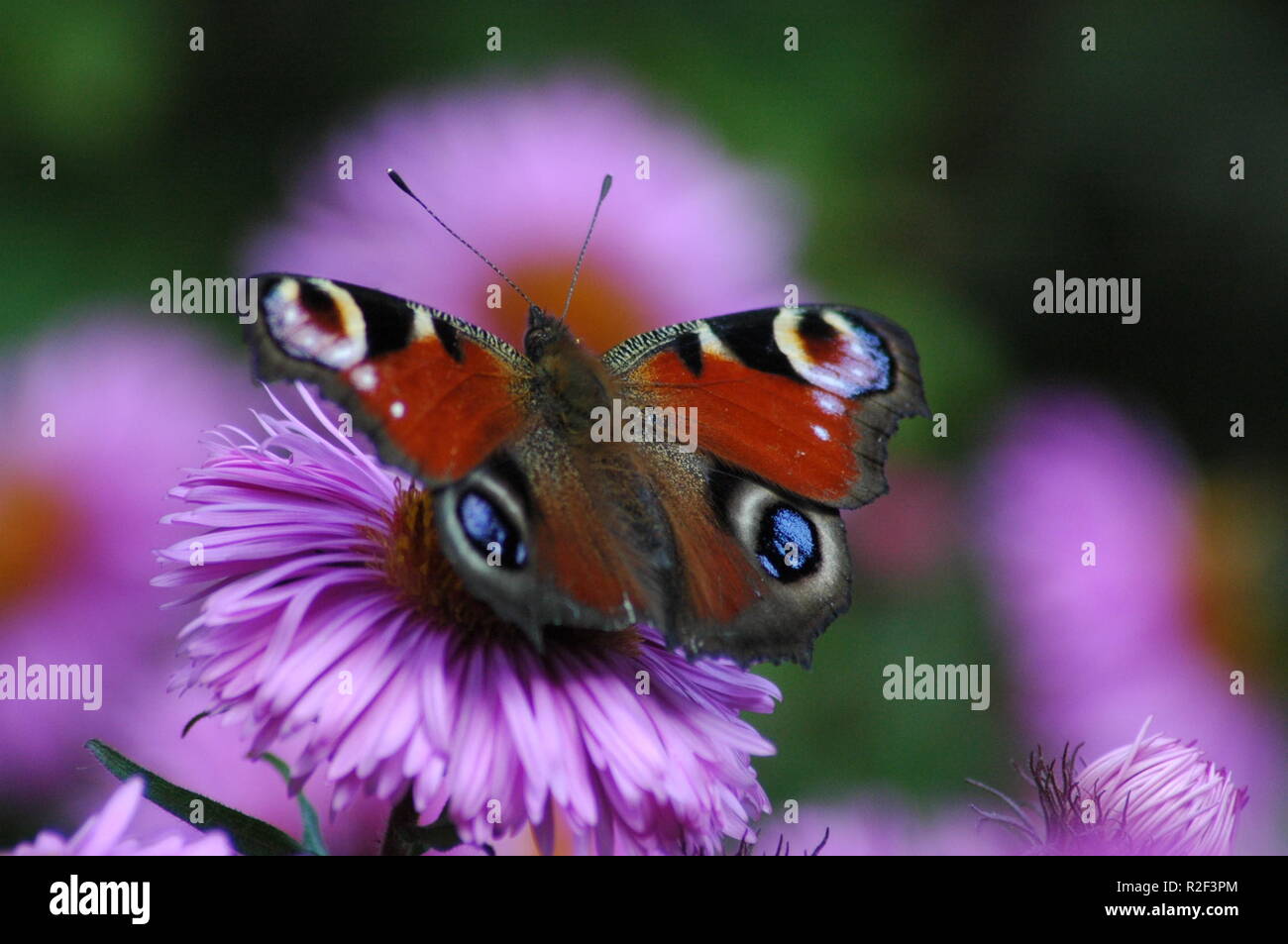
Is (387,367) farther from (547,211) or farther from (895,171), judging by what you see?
(895,171)

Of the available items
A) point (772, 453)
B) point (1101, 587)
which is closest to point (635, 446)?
point (772, 453)

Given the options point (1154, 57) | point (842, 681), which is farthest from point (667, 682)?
point (1154, 57)

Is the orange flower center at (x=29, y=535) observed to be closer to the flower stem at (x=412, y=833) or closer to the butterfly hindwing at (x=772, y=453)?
the butterfly hindwing at (x=772, y=453)

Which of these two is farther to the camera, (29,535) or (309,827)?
(29,535)

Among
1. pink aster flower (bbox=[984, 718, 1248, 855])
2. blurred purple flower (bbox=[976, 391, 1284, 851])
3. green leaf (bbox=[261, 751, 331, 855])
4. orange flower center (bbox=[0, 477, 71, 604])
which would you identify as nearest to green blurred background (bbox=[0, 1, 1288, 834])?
blurred purple flower (bbox=[976, 391, 1284, 851])

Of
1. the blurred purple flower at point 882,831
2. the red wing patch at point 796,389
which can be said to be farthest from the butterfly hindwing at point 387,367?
the blurred purple flower at point 882,831

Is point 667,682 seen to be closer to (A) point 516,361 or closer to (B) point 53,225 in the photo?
(A) point 516,361

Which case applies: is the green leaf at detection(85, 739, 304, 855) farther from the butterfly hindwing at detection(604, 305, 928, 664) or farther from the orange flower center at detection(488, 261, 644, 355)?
the orange flower center at detection(488, 261, 644, 355)
